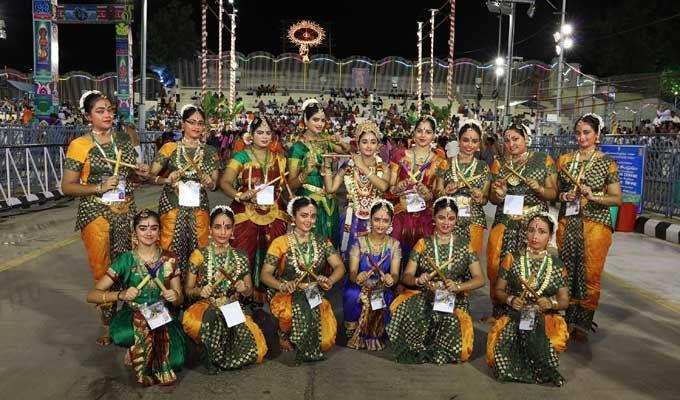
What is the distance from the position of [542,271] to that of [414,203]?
1263mm

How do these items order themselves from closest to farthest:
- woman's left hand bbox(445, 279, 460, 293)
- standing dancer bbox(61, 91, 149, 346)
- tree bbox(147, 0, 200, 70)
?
woman's left hand bbox(445, 279, 460, 293)
standing dancer bbox(61, 91, 149, 346)
tree bbox(147, 0, 200, 70)

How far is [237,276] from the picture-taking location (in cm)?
440

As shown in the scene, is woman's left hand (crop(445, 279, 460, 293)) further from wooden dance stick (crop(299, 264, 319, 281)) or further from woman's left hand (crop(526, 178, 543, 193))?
woman's left hand (crop(526, 178, 543, 193))

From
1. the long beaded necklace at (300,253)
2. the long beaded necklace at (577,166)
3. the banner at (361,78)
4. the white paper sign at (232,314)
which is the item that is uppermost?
the banner at (361,78)

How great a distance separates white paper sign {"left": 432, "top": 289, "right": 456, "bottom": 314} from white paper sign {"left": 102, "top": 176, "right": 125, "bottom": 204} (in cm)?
238

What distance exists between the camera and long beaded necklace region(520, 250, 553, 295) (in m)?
4.29

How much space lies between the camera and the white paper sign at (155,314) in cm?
392

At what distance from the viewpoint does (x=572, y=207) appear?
5.00 meters

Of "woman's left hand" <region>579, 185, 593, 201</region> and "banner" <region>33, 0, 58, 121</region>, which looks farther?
"banner" <region>33, 0, 58, 121</region>

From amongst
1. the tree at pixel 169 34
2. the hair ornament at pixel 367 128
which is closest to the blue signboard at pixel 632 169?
the hair ornament at pixel 367 128

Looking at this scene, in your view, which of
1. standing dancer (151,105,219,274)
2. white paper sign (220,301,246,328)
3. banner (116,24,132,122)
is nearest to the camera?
white paper sign (220,301,246,328)

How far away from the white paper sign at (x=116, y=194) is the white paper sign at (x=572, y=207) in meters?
3.46

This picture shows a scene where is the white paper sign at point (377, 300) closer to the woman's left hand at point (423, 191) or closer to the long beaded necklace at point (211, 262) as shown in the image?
the woman's left hand at point (423, 191)

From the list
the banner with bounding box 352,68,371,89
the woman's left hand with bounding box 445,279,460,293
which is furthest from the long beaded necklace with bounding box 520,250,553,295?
the banner with bounding box 352,68,371,89
